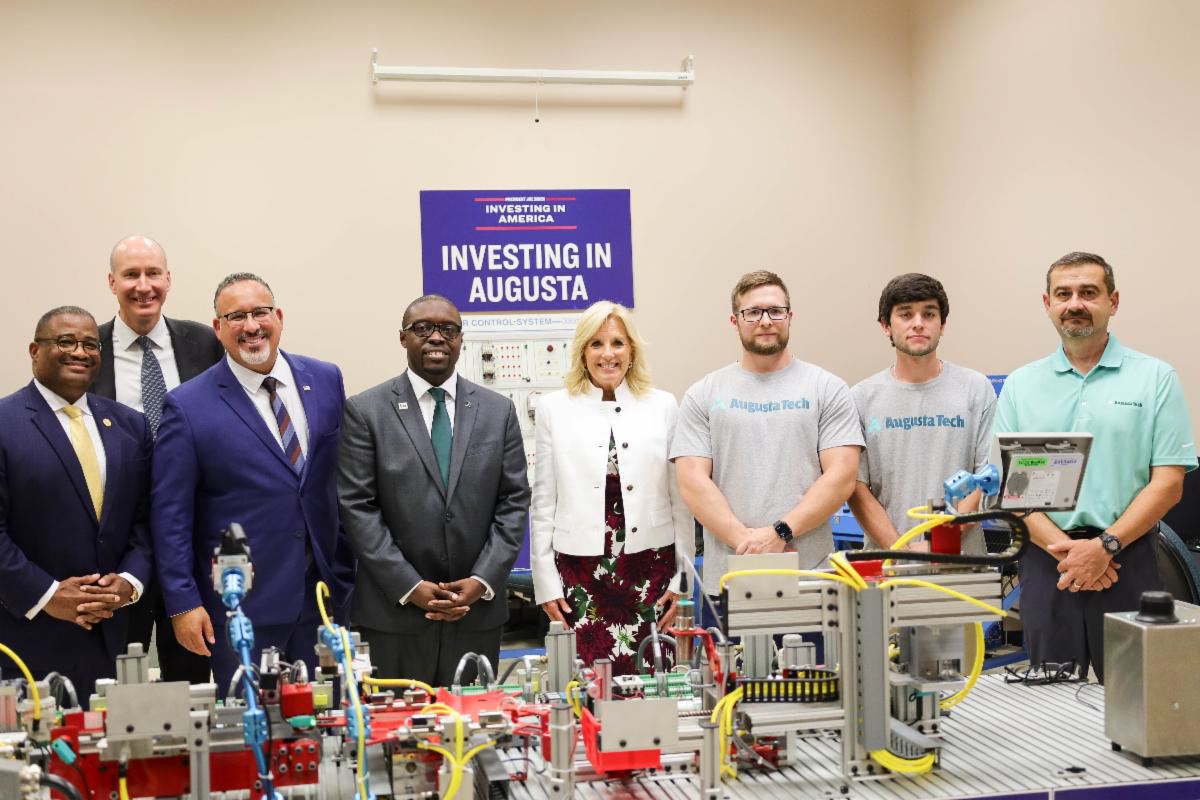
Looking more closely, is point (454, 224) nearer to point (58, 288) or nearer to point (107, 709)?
point (58, 288)

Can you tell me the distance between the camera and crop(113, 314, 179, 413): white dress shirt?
3322 millimetres

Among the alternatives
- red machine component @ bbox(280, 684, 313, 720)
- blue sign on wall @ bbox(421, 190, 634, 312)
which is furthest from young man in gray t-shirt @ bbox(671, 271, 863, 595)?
blue sign on wall @ bbox(421, 190, 634, 312)

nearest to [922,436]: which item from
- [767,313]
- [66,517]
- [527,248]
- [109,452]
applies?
[767,313]

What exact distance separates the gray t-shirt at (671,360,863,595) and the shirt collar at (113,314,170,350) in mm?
1676

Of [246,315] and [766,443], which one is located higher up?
[246,315]

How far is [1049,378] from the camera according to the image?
119 inches

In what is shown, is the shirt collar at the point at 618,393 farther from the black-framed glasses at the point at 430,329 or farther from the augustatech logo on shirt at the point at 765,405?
the black-framed glasses at the point at 430,329

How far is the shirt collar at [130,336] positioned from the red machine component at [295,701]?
2.05 m

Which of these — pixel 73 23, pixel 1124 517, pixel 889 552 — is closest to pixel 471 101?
pixel 73 23

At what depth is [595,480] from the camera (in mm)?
3088

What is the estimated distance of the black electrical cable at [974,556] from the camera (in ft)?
5.92

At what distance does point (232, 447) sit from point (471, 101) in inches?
115

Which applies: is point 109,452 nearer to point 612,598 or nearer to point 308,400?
point 308,400

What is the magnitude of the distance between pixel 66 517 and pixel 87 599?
9.1 inches
